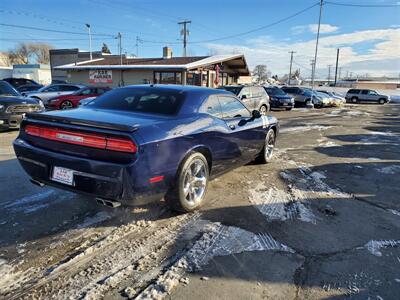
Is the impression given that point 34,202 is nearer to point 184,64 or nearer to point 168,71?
point 184,64

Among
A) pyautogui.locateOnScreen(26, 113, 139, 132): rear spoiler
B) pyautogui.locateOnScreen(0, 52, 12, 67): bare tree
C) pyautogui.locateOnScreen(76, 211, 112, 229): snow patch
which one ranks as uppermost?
pyautogui.locateOnScreen(0, 52, 12, 67): bare tree

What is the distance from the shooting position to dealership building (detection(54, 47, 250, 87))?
92.3 feet

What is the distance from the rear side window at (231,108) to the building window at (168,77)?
2325 centimetres

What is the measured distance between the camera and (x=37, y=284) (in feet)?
8.82

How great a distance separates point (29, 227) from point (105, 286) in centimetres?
145

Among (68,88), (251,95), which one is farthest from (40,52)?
(251,95)

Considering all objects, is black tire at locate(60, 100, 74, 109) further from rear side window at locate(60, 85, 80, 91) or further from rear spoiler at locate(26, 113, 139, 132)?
rear spoiler at locate(26, 113, 139, 132)

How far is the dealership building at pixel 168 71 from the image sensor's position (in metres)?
28.1

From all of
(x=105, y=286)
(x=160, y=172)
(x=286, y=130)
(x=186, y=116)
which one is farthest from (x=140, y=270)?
(x=286, y=130)

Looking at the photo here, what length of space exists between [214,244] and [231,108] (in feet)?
8.00

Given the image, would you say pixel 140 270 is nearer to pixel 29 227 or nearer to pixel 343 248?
pixel 29 227

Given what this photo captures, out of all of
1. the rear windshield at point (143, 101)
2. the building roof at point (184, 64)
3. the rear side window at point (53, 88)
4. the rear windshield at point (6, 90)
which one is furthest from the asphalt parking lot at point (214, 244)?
the building roof at point (184, 64)

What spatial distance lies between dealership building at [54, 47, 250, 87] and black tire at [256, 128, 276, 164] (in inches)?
794

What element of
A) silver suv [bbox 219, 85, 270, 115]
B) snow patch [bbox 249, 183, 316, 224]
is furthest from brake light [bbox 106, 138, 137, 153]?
silver suv [bbox 219, 85, 270, 115]
